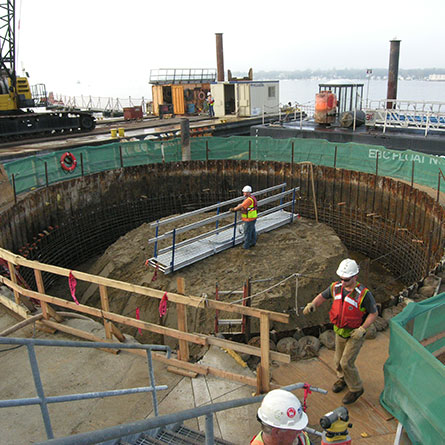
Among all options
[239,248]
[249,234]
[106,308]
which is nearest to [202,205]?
[239,248]

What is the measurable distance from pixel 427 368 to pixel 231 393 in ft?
8.51

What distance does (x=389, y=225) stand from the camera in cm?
1527

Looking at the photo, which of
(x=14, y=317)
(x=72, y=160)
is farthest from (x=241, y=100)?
(x=14, y=317)

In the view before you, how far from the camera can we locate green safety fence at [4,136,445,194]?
15.2m

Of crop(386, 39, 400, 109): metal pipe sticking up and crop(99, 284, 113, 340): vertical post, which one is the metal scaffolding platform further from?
crop(386, 39, 400, 109): metal pipe sticking up

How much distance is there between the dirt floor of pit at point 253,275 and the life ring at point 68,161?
434 centimetres

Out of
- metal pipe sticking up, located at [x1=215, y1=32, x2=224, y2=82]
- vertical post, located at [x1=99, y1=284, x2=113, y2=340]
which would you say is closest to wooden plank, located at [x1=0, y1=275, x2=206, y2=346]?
vertical post, located at [x1=99, y1=284, x2=113, y2=340]

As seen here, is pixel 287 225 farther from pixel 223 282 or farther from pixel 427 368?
pixel 427 368

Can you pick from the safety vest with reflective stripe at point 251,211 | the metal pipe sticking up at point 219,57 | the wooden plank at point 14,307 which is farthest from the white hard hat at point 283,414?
the metal pipe sticking up at point 219,57

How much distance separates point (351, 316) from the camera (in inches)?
216

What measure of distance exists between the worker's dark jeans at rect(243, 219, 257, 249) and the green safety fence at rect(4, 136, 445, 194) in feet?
19.8

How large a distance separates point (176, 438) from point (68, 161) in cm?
1439

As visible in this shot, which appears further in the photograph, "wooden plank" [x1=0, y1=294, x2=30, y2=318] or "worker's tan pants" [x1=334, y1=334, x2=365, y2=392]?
"wooden plank" [x1=0, y1=294, x2=30, y2=318]

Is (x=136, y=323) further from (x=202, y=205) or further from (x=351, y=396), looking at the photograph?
(x=202, y=205)
